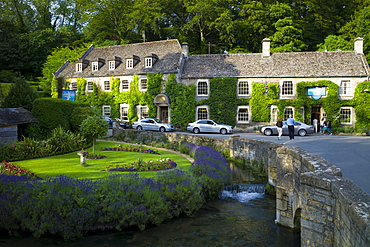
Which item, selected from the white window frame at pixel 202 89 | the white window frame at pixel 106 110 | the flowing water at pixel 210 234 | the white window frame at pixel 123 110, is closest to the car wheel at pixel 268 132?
the white window frame at pixel 202 89

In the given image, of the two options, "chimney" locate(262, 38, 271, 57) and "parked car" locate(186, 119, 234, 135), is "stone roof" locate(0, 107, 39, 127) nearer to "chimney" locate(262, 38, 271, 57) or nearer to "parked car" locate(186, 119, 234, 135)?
"parked car" locate(186, 119, 234, 135)

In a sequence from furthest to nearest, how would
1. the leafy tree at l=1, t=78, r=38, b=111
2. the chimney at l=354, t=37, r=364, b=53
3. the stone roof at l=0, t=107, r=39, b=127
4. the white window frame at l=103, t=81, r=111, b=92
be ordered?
1. the white window frame at l=103, t=81, r=111, b=92
2. the chimney at l=354, t=37, r=364, b=53
3. the leafy tree at l=1, t=78, r=38, b=111
4. the stone roof at l=0, t=107, r=39, b=127

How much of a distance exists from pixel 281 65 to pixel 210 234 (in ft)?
92.3

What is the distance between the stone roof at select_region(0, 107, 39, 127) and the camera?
19.0m

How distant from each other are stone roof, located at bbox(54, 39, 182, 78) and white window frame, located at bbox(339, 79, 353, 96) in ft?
60.4

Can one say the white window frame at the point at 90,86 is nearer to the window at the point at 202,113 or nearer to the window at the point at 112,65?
the window at the point at 112,65

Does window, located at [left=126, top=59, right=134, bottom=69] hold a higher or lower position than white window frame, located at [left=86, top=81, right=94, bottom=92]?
higher

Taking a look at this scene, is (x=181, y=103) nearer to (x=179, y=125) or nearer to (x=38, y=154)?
(x=179, y=125)

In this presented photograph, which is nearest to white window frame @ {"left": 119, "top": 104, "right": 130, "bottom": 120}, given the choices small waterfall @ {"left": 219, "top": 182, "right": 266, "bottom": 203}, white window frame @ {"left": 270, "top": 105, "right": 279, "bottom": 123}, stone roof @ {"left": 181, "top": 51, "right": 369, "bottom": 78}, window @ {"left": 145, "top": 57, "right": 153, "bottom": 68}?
window @ {"left": 145, "top": 57, "right": 153, "bottom": 68}

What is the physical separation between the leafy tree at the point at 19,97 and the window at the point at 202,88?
18149mm

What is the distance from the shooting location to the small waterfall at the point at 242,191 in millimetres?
13393

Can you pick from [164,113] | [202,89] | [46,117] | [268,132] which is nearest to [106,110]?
[164,113]

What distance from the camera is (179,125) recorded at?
3491 cm

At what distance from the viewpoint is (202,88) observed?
34.6m
